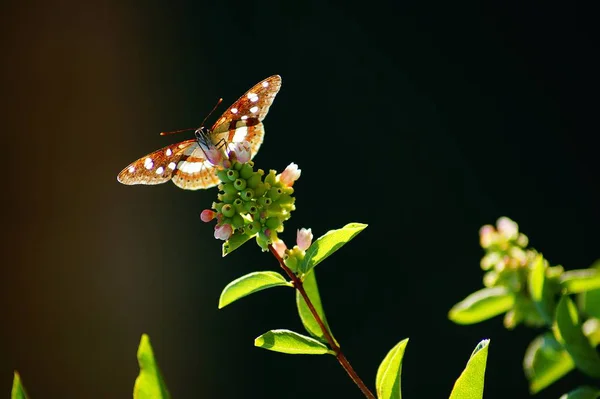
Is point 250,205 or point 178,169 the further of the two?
point 178,169

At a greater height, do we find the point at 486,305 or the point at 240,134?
the point at 240,134

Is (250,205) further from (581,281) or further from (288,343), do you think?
(581,281)

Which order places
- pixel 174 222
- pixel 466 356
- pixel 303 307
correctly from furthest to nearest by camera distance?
pixel 174 222
pixel 466 356
pixel 303 307

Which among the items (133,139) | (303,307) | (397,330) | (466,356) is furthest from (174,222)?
(303,307)

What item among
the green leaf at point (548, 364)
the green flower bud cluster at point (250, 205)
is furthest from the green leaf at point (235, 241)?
the green leaf at point (548, 364)

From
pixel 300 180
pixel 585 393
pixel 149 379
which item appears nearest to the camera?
pixel 149 379

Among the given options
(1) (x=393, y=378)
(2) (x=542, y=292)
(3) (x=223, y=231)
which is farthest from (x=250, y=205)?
(2) (x=542, y=292)

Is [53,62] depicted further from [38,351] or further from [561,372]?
[561,372]
